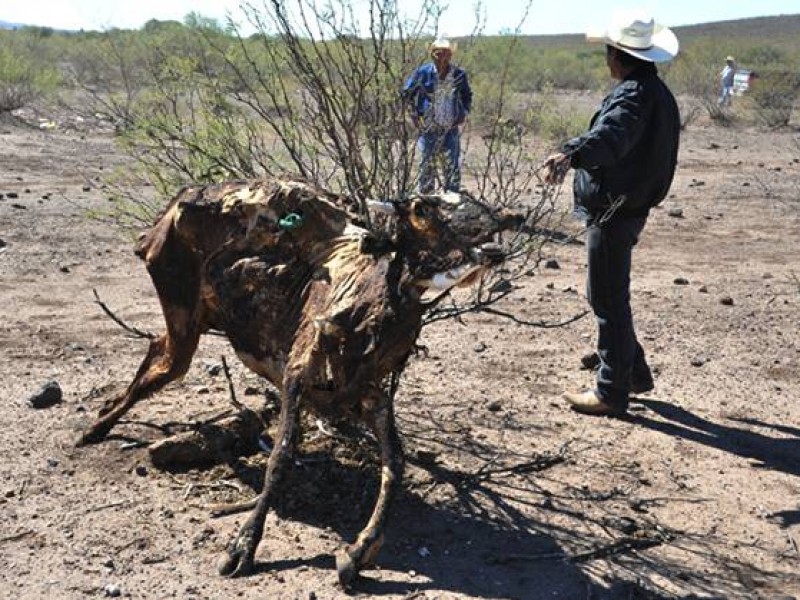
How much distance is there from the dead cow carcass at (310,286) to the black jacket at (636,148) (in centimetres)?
170

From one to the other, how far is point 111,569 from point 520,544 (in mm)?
1703

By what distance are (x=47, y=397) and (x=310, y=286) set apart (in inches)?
88.4

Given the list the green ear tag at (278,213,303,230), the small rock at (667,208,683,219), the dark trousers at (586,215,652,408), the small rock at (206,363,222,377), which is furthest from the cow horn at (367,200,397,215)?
the small rock at (667,208,683,219)

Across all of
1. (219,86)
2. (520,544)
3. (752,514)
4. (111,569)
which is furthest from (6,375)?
(752,514)

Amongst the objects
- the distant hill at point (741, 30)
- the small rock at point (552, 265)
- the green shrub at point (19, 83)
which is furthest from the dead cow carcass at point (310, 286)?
the distant hill at point (741, 30)

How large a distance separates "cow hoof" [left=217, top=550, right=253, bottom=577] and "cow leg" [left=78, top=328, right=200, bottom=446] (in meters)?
1.20

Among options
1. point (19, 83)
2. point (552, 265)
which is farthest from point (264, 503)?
point (19, 83)

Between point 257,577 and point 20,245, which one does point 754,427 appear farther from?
point 20,245

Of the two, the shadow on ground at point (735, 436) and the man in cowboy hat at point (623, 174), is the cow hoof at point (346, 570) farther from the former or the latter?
the shadow on ground at point (735, 436)

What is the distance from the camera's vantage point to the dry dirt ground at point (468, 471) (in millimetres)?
4309

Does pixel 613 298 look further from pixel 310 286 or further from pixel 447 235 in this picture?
pixel 447 235

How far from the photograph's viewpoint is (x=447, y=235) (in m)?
3.92

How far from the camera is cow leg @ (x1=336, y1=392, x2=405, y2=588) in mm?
4047

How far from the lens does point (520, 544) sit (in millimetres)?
4605
